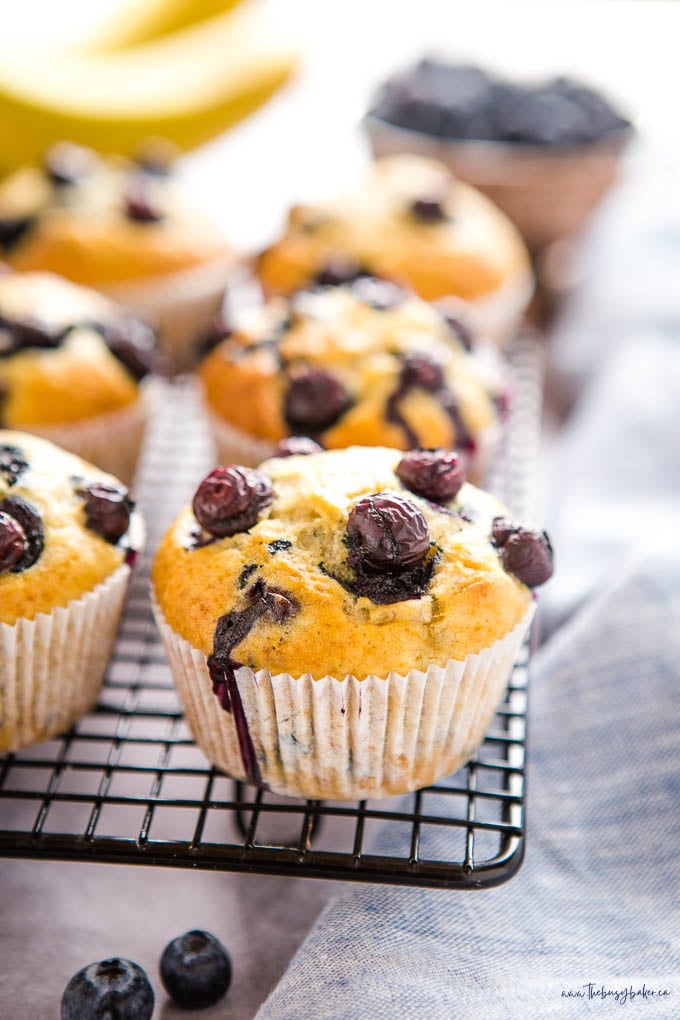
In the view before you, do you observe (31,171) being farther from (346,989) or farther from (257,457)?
(346,989)

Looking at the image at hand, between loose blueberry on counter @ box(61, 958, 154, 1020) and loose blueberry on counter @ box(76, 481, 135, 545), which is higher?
loose blueberry on counter @ box(76, 481, 135, 545)

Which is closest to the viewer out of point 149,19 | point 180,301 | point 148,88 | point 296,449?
point 296,449

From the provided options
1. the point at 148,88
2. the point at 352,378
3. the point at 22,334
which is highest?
the point at 352,378

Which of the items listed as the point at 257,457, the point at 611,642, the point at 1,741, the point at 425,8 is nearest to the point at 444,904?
the point at 611,642

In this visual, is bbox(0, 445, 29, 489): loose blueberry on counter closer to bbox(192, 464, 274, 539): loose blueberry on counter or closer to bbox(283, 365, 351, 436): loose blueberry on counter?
bbox(192, 464, 274, 539): loose blueberry on counter

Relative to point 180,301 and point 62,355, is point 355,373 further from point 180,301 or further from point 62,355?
point 180,301

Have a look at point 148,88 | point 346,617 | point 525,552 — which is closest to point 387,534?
point 346,617

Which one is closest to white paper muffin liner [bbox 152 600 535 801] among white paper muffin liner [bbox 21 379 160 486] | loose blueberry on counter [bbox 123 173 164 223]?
white paper muffin liner [bbox 21 379 160 486]
